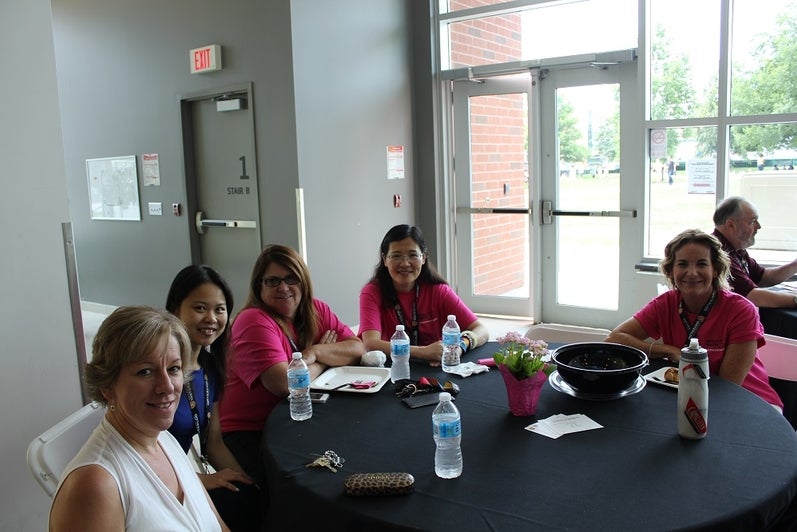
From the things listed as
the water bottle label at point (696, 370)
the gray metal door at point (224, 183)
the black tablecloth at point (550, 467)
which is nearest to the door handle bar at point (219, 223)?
the gray metal door at point (224, 183)

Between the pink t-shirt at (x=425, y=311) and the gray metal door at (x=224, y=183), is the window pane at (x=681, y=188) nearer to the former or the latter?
the pink t-shirt at (x=425, y=311)

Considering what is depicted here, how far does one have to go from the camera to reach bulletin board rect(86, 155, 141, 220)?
601cm

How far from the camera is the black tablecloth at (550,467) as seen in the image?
4.54 feet

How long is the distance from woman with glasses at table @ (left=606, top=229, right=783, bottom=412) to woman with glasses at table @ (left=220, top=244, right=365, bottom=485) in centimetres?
114

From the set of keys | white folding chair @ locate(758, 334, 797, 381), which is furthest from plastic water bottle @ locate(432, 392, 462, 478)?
white folding chair @ locate(758, 334, 797, 381)

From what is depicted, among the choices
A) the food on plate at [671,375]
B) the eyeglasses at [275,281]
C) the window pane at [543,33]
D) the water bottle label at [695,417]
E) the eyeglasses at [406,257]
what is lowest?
the food on plate at [671,375]

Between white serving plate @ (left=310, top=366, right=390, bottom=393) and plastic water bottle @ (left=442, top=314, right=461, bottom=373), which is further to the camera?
plastic water bottle @ (left=442, top=314, right=461, bottom=373)

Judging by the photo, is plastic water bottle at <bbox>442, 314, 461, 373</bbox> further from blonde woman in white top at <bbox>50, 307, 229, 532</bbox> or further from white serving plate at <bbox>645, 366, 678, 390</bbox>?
blonde woman in white top at <bbox>50, 307, 229, 532</bbox>

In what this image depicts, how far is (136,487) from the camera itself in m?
1.33

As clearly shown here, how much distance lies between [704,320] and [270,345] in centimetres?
160

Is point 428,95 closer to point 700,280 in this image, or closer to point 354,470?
point 700,280

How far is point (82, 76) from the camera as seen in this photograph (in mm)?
6219

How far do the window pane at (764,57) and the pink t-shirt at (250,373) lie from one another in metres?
4.02

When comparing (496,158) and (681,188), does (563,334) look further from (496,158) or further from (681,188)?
(496,158)
